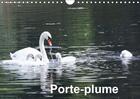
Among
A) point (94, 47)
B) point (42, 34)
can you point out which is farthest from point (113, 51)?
point (42, 34)

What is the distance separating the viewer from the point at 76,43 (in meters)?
6.57

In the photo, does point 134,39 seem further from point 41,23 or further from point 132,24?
point 41,23

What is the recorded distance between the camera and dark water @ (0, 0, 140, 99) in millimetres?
6559

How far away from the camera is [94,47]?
21.5 feet

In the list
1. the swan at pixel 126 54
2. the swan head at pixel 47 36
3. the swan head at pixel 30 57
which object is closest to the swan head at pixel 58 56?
the swan head at pixel 47 36

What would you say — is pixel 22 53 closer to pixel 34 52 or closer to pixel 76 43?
pixel 34 52

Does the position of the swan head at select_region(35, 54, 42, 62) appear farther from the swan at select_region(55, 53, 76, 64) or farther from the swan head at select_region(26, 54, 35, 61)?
the swan at select_region(55, 53, 76, 64)

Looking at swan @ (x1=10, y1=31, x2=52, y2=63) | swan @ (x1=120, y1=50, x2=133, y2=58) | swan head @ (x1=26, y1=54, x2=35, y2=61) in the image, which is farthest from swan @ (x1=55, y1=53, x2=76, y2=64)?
swan @ (x1=120, y1=50, x2=133, y2=58)

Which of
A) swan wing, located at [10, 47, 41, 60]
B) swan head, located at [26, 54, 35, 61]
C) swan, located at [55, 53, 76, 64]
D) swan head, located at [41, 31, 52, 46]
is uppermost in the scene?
swan head, located at [41, 31, 52, 46]

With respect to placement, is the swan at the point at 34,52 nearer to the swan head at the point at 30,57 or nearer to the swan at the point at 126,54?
the swan head at the point at 30,57

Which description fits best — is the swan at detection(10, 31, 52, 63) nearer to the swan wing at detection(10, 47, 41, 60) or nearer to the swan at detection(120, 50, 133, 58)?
the swan wing at detection(10, 47, 41, 60)

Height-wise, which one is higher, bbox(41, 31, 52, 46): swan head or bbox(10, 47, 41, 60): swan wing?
bbox(41, 31, 52, 46): swan head

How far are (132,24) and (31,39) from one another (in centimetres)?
90

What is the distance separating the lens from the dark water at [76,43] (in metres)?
6.56
